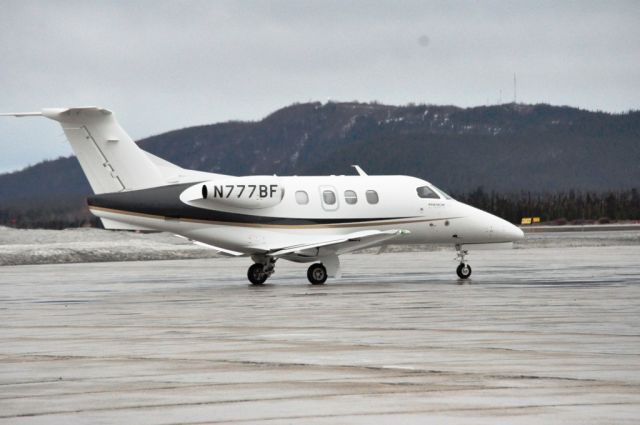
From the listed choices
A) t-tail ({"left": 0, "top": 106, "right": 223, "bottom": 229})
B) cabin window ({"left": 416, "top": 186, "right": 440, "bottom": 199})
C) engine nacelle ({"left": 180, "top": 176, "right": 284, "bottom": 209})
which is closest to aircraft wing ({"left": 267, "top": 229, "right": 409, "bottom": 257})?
engine nacelle ({"left": 180, "top": 176, "right": 284, "bottom": 209})

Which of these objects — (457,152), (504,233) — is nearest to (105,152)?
(504,233)

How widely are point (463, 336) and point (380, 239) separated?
14512mm

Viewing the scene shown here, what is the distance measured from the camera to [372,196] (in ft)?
106

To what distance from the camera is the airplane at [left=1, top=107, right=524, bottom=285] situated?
3011cm

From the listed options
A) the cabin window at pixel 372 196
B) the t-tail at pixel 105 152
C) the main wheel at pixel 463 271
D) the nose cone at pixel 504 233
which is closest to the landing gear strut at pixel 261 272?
the cabin window at pixel 372 196

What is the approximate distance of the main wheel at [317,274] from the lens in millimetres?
31109

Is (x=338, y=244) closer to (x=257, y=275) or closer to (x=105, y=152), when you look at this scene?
(x=257, y=275)

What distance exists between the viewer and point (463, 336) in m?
16.8

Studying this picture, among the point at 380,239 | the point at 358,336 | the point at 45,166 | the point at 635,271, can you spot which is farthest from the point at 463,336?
the point at 45,166

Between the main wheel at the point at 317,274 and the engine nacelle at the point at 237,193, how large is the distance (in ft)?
A: 6.46

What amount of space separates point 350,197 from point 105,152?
665cm

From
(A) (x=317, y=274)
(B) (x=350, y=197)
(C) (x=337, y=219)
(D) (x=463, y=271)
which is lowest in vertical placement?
(D) (x=463, y=271)

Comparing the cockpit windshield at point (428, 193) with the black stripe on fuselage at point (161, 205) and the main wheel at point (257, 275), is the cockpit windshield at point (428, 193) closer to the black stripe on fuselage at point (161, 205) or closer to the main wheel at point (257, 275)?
the main wheel at point (257, 275)

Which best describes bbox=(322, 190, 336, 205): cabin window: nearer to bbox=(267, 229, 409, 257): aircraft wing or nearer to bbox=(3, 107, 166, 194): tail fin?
bbox=(267, 229, 409, 257): aircraft wing
